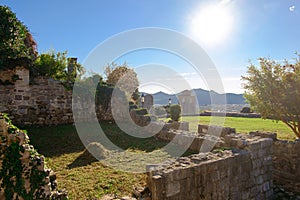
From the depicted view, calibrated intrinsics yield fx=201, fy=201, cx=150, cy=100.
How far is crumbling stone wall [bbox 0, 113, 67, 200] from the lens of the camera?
10.6 feet

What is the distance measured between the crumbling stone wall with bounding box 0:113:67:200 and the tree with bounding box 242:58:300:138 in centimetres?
965

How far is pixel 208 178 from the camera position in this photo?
4.68 metres

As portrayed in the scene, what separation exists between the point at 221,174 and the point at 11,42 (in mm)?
11456

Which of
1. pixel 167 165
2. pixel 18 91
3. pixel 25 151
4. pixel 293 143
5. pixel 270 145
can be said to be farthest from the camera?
pixel 18 91

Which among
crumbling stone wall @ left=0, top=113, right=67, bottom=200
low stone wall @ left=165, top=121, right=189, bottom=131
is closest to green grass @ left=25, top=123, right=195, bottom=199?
crumbling stone wall @ left=0, top=113, right=67, bottom=200

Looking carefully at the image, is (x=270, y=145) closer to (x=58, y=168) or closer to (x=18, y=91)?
(x=58, y=168)

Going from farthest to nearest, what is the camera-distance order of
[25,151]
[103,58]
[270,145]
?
[103,58], [270,145], [25,151]

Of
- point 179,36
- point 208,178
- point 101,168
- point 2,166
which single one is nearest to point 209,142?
point 208,178

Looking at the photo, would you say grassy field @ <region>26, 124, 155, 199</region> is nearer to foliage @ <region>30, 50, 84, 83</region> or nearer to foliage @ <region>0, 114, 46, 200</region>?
foliage @ <region>0, 114, 46, 200</region>

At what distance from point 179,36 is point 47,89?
7209 millimetres

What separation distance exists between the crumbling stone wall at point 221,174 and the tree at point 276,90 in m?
3.54

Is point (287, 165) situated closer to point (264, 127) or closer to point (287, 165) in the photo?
point (287, 165)

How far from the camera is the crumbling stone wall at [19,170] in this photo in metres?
3.22

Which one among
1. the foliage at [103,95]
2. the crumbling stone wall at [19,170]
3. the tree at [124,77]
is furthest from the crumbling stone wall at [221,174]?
the tree at [124,77]
